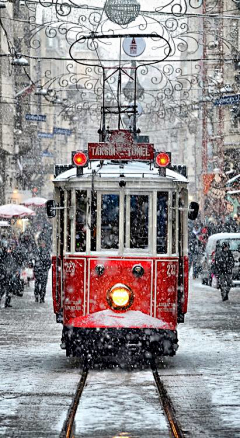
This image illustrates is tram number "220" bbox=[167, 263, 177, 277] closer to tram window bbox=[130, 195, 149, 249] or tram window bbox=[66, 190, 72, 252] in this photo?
tram window bbox=[130, 195, 149, 249]

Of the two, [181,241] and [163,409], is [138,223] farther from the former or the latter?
[163,409]

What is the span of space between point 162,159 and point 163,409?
4.63 meters

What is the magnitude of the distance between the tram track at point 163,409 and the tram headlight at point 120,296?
3.46 feet

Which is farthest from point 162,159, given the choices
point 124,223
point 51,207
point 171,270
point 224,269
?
point 224,269

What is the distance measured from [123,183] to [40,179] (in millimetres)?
66858

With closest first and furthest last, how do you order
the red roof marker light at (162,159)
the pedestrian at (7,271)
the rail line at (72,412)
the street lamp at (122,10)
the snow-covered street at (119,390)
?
1. the rail line at (72,412)
2. the snow-covered street at (119,390)
3. the red roof marker light at (162,159)
4. the street lamp at (122,10)
5. the pedestrian at (7,271)

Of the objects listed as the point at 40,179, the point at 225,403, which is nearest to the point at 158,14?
the point at 225,403

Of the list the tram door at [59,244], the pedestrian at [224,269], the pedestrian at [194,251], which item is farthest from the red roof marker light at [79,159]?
the pedestrian at [194,251]

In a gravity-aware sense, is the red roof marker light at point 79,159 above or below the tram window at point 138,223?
above

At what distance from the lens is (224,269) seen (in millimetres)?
29594

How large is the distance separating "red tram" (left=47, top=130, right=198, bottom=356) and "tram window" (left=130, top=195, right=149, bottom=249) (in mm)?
13

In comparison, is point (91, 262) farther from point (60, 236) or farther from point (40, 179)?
point (40, 179)

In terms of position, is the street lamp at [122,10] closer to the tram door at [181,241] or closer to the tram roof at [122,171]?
the tram roof at [122,171]

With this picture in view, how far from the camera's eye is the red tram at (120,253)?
14.5 metres
